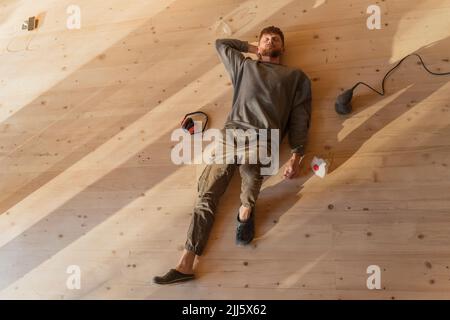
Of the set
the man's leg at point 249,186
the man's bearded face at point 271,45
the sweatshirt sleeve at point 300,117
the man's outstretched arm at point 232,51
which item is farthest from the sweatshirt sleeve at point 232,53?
the man's leg at point 249,186

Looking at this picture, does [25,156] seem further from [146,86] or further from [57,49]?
[146,86]

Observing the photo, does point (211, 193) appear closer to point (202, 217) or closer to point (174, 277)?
point (202, 217)

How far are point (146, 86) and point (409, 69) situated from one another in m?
1.44

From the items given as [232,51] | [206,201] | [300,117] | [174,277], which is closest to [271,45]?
[232,51]

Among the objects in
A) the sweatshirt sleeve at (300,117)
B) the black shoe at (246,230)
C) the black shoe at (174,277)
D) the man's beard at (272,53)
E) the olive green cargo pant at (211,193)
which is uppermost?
the man's beard at (272,53)

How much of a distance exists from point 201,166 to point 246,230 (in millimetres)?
441

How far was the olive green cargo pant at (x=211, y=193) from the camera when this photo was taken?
190cm

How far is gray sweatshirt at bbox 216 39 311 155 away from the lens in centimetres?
192

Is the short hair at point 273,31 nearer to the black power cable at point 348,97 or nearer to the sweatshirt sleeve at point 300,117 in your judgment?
the sweatshirt sleeve at point 300,117

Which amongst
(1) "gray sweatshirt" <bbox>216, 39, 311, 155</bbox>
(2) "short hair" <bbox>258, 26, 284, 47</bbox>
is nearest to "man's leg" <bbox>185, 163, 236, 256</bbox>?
(1) "gray sweatshirt" <bbox>216, 39, 311, 155</bbox>

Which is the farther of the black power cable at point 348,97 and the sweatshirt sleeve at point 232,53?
the sweatshirt sleeve at point 232,53

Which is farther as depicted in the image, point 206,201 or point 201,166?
point 201,166

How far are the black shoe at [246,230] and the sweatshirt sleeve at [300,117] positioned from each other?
1.34 feet

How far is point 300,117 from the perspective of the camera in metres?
1.94
